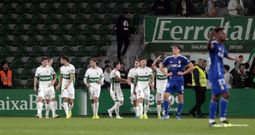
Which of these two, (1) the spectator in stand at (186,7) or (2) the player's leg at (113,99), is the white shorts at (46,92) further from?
(1) the spectator in stand at (186,7)

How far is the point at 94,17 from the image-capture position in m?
34.8

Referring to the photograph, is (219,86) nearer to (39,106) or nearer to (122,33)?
(39,106)

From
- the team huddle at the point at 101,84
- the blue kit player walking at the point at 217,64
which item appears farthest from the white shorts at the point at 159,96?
the blue kit player walking at the point at 217,64

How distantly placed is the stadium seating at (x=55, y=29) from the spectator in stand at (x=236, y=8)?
183 inches

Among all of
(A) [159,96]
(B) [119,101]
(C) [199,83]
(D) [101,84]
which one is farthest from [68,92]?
(C) [199,83]

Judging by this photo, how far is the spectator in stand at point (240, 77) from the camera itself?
28938mm

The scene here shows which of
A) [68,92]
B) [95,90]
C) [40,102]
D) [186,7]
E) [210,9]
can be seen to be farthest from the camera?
[210,9]

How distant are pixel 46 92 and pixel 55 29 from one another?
23.9ft

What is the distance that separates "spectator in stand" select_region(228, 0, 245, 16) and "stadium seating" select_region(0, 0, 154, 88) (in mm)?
4636

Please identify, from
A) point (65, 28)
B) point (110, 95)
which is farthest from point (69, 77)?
point (65, 28)

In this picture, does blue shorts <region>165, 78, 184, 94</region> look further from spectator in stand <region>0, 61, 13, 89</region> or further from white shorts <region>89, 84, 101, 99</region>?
spectator in stand <region>0, 61, 13, 89</region>

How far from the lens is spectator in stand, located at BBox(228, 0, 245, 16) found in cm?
3108

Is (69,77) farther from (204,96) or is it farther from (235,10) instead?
(235,10)

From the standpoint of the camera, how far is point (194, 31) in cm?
3064
